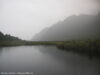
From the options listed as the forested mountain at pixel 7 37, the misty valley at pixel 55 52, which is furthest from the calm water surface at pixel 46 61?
the forested mountain at pixel 7 37

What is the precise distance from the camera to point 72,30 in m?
1.97

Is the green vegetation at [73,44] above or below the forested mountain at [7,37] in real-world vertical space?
below

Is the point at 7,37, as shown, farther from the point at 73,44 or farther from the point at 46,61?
the point at 73,44

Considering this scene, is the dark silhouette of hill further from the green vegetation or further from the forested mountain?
the forested mountain

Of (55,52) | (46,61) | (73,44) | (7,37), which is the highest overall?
(7,37)

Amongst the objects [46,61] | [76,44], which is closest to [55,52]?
[46,61]

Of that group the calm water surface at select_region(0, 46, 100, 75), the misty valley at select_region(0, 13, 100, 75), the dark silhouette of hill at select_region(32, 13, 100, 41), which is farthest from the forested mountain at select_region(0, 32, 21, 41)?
the dark silhouette of hill at select_region(32, 13, 100, 41)

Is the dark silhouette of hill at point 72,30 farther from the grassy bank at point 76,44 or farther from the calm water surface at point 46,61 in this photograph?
the calm water surface at point 46,61

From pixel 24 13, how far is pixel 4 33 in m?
0.38

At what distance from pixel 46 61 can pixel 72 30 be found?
54cm

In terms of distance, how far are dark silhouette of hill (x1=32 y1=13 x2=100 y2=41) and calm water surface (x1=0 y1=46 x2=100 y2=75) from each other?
0.16 m

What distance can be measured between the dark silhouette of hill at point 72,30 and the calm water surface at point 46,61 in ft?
0.53

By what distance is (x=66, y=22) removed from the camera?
6.46 ft

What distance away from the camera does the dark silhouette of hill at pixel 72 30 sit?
1.96 m
